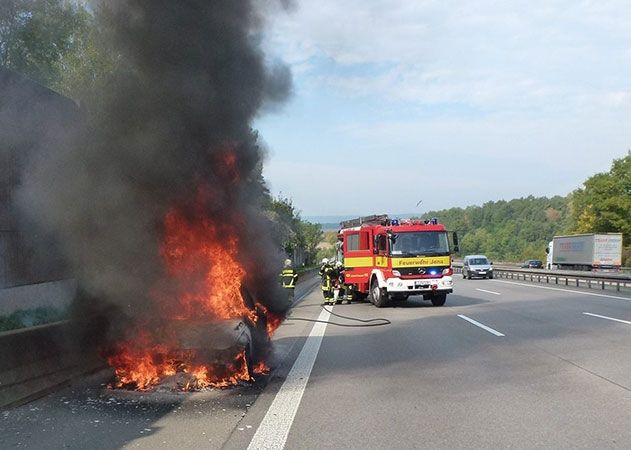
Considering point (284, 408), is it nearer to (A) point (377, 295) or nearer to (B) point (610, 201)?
(A) point (377, 295)

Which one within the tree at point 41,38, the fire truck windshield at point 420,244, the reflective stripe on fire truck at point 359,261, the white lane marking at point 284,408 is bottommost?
the white lane marking at point 284,408

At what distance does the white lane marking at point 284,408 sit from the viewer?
4963mm

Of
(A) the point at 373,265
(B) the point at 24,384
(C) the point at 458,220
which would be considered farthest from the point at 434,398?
(C) the point at 458,220

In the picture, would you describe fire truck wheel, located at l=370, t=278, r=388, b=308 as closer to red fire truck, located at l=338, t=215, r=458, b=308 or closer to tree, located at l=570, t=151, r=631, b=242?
red fire truck, located at l=338, t=215, r=458, b=308

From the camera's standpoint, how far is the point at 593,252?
45188mm

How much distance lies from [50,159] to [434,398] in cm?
586

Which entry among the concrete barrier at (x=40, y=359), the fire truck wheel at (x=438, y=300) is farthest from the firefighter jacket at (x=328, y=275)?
the concrete barrier at (x=40, y=359)

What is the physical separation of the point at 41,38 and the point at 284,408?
48.6 ft

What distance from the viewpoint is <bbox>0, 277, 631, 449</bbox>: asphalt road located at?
500 cm

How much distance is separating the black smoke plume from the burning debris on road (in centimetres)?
1

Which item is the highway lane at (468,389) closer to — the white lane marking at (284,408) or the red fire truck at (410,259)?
the white lane marking at (284,408)

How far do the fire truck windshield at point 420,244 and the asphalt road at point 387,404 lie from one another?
22.4 feet

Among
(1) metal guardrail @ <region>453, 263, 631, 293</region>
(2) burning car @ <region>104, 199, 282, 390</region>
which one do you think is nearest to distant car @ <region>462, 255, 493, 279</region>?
(1) metal guardrail @ <region>453, 263, 631, 293</region>

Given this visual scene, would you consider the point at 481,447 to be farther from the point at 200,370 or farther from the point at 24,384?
the point at 24,384
